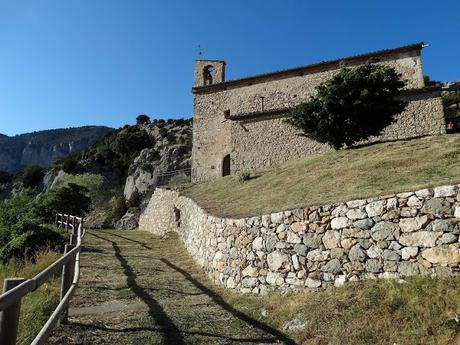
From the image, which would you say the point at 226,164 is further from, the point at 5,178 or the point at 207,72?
the point at 5,178

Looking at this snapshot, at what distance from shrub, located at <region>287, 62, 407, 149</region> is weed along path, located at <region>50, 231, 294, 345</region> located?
33.1 feet

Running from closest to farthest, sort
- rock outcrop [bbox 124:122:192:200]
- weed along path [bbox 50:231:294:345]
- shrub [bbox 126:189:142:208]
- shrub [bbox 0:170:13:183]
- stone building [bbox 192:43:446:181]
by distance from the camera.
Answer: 1. weed along path [bbox 50:231:294:345]
2. stone building [bbox 192:43:446:181]
3. shrub [bbox 126:189:142:208]
4. rock outcrop [bbox 124:122:192:200]
5. shrub [bbox 0:170:13:183]

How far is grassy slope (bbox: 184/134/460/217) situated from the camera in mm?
8453

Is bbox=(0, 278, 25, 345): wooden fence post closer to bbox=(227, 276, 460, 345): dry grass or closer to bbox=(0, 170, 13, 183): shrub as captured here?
bbox=(227, 276, 460, 345): dry grass

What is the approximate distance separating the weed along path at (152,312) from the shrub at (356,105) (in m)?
10.1

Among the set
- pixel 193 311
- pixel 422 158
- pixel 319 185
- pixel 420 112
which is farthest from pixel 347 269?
pixel 420 112

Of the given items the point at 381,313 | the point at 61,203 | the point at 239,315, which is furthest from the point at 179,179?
the point at 381,313

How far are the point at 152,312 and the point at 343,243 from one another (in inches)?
138

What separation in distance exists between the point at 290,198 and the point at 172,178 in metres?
22.6

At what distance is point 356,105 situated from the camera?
17.1 m

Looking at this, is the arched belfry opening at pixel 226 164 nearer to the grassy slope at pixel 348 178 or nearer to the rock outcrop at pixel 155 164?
the grassy slope at pixel 348 178

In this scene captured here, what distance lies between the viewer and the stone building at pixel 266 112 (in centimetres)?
2188

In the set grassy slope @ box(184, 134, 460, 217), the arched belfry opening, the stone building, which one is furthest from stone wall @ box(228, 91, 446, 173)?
grassy slope @ box(184, 134, 460, 217)

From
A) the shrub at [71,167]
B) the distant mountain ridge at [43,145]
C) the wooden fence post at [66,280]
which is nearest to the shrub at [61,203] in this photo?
the wooden fence post at [66,280]
